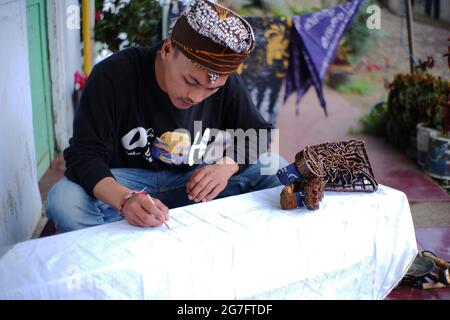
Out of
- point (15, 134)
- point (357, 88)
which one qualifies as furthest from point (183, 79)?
point (357, 88)

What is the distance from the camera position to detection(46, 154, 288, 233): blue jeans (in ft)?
6.38

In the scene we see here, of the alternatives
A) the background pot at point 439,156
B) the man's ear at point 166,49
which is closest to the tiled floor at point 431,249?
the background pot at point 439,156

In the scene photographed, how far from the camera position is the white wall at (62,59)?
361 centimetres

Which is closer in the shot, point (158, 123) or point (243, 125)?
point (158, 123)

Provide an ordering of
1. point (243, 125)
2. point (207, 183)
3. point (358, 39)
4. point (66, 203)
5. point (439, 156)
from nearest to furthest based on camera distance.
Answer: point (66, 203) → point (207, 183) → point (243, 125) → point (439, 156) → point (358, 39)

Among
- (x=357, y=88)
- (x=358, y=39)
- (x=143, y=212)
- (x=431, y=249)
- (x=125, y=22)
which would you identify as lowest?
(x=357, y=88)

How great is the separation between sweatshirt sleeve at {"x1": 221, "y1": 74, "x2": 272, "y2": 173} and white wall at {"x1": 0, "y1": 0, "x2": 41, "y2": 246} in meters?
0.87

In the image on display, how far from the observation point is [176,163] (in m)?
2.26

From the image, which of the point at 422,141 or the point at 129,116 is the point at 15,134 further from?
the point at 422,141

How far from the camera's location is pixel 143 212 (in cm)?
175

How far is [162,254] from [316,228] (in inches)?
21.0

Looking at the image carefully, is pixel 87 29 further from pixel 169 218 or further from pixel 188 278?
pixel 188 278

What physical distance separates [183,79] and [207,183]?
0.39 m

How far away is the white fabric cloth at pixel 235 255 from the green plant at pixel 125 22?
87.8 inches
